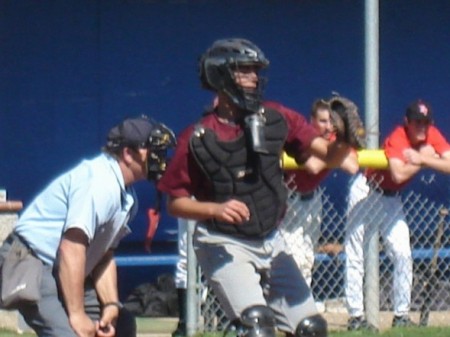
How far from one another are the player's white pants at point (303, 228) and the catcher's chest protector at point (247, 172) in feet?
8.92

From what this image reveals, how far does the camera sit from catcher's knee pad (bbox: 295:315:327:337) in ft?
22.0

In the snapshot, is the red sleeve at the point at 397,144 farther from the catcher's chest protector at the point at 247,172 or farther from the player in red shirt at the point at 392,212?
the catcher's chest protector at the point at 247,172

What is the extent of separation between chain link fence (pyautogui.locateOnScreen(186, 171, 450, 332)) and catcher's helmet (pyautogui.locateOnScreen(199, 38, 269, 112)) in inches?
114

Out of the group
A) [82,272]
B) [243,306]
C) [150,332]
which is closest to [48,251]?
[82,272]

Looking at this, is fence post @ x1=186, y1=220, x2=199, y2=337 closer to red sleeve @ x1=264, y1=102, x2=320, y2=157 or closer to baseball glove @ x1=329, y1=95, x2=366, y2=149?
red sleeve @ x1=264, y1=102, x2=320, y2=157

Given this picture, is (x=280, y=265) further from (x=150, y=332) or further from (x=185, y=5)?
(x=185, y=5)

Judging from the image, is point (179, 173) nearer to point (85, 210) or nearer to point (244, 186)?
point (244, 186)

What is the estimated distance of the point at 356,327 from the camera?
9859 mm

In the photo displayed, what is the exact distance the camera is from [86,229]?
6336mm

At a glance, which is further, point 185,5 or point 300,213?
point 185,5

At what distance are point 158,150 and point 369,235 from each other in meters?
3.54

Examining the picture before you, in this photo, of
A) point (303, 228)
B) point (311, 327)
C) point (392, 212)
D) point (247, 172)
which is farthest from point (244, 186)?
point (392, 212)

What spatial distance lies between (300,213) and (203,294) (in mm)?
853

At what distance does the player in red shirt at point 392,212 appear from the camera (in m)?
9.87
